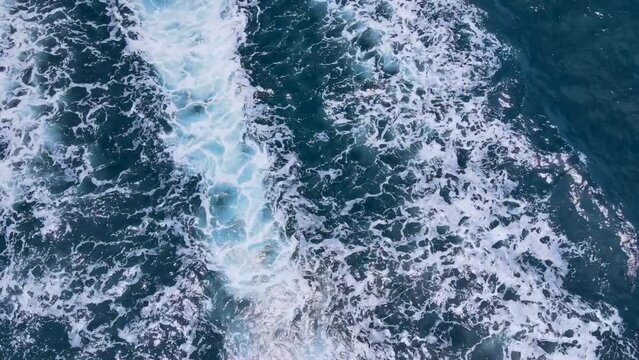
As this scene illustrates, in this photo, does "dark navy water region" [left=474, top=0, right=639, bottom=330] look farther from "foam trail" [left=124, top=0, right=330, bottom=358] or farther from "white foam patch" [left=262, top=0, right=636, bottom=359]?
"foam trail" [left=124, top=0, right=330, bottom=358]

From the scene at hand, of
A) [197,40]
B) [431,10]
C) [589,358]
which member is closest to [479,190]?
[589,358]

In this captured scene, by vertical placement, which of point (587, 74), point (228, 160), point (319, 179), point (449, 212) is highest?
point (587, 74)

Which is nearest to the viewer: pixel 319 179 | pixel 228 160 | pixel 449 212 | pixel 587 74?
pixel 449 212

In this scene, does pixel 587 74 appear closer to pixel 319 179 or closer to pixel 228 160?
pixel 319 179

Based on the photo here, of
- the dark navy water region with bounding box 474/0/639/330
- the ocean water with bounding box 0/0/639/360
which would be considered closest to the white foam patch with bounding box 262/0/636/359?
the ocean water with bounding box 0/0/639/360

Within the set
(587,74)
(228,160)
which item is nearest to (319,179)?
(228,160)
